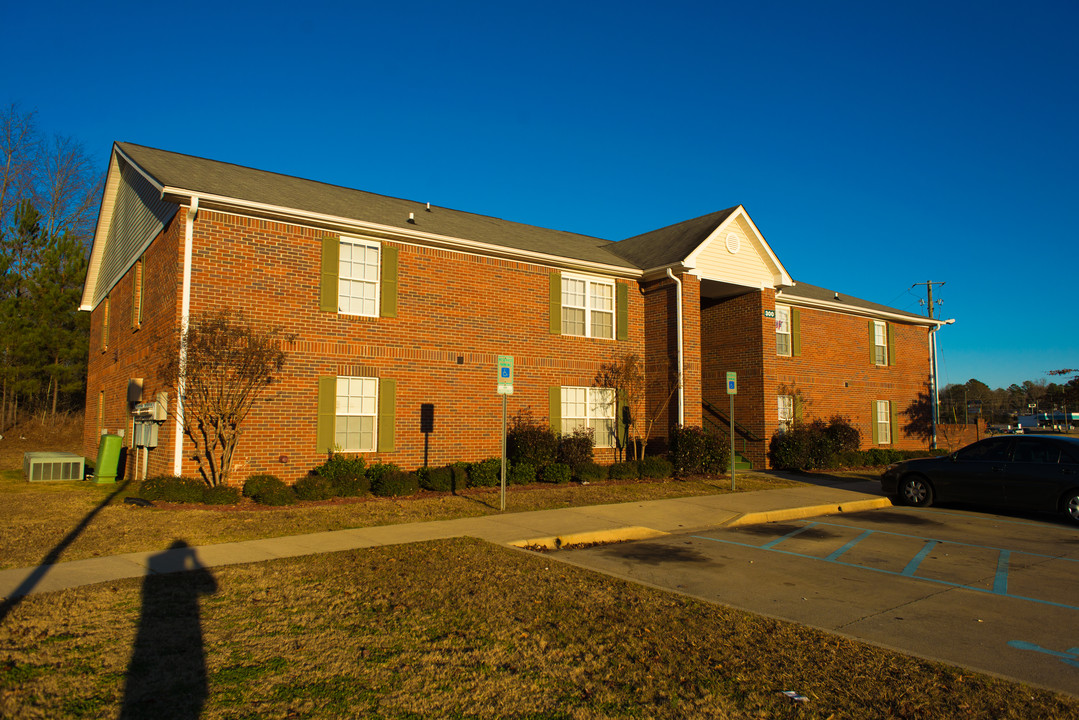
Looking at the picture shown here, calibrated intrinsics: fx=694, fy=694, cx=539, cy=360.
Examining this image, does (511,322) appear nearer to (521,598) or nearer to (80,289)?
(521,598)

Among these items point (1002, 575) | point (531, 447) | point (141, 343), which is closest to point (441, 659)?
point (1002, 575)

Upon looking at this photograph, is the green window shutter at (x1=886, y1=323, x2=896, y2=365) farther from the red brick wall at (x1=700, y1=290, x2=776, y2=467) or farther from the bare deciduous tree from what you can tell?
the bare deciduous tree

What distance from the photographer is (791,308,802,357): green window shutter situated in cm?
2306

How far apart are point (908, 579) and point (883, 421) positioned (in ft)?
66.7

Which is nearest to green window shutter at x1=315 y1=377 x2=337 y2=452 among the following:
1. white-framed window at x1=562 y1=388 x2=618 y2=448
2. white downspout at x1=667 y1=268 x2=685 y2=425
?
white-framed window at x1=562 y1=388 x2=618 y2=448

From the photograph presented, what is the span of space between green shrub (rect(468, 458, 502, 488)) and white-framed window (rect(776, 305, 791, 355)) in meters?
12.0

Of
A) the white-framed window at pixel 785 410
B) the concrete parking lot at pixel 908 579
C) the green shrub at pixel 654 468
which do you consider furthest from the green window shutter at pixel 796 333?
the concrete parking lot at pixel 908 579

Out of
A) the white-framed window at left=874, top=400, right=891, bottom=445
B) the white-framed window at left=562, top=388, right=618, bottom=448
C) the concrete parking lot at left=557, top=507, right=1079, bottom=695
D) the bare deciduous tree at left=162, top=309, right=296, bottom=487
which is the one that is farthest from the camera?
the white-framed window at left=874, top=400, right=891, bottom=445

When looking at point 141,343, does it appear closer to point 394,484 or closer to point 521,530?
point 394,484

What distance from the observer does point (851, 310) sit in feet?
82.1

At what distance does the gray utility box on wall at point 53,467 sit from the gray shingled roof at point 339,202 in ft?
23.9

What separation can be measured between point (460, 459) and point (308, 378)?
12.9ft

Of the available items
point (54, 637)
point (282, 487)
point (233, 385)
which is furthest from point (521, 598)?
point (233, 385)

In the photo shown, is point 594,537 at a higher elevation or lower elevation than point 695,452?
lower
